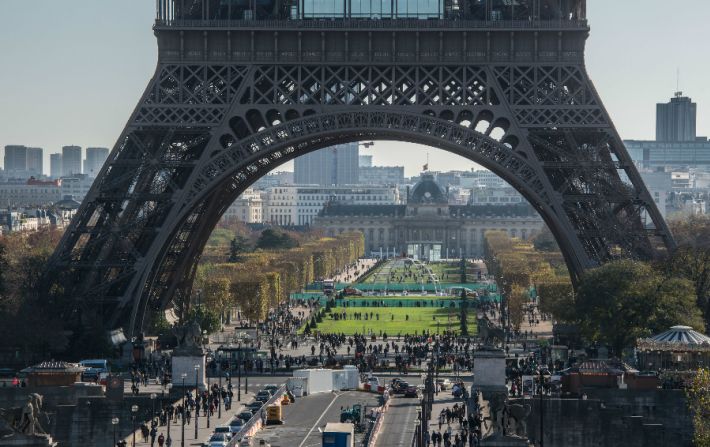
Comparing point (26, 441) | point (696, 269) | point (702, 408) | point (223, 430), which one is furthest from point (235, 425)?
point (696, 269)

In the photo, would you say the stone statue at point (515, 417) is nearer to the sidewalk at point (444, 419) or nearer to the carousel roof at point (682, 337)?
the sidewalk at point (444, 419)

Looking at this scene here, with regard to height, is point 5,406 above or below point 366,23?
below

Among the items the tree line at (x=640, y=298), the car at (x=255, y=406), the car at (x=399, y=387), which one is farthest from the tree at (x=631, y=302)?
the car at (x=255, y=406)

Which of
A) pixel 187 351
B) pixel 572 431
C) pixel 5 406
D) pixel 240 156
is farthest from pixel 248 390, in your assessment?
pixel 572 431

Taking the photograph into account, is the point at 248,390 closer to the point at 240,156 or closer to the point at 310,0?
the point at 240,156

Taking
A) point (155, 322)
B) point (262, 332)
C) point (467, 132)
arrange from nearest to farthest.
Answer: point (467, 132), point (155, 322), point (262, 332)

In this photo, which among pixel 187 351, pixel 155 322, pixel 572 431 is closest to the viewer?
pixel 572 431
